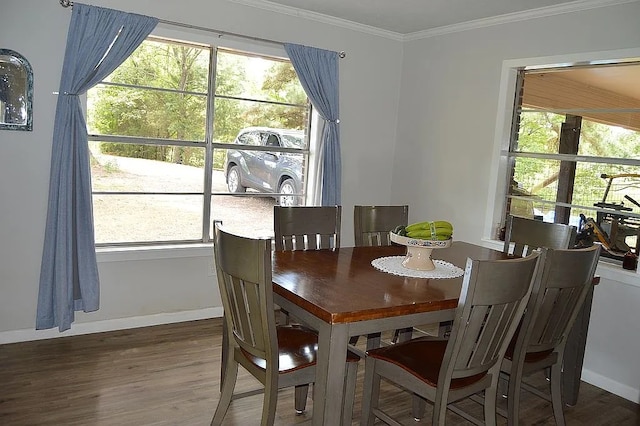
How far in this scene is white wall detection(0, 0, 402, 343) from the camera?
10.8 feet

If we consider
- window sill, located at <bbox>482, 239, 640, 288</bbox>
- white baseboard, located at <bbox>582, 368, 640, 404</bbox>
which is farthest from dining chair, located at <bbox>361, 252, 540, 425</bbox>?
white baseboard, located at <bbox>582, 368, 640, 404</bbox>

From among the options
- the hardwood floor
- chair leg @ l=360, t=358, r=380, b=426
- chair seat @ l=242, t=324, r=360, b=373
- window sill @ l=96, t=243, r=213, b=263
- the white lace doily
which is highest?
the white lace doily

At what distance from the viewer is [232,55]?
4078mm

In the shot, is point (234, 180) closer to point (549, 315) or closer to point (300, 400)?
point (300, 400)

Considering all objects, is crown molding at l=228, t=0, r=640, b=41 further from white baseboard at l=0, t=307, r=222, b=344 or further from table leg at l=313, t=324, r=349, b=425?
table leg at l=313, t=324, r=349, b=425

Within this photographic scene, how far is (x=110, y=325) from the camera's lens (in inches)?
146

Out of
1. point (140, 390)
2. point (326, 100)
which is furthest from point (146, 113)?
point (140, 390)

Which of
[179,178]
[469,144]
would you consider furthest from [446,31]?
[179,178]

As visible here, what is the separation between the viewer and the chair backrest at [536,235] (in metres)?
3.11

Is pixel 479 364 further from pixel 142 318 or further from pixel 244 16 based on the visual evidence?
pixel 244 16

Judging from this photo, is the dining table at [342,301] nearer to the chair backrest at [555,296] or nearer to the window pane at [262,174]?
the chair backrest at [555,296]

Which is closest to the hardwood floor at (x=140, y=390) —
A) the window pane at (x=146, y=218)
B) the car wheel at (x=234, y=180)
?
the window pane at (x=146, y=218)

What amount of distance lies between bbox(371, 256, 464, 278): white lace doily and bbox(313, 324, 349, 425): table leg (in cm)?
69

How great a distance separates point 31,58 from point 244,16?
1532mm
